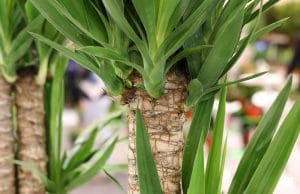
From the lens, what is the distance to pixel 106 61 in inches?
19.5

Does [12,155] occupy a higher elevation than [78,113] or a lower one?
lower

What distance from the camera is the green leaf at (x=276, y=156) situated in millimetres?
500

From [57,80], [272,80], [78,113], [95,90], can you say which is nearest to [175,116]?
[57,80]

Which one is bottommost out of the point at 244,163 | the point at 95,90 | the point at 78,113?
the point at 244,163

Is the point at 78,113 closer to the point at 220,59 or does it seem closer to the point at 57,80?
the point at 57,80

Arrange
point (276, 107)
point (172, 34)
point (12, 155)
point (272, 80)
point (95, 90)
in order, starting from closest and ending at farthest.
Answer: point (172, 34) < point (276, 107) < point (12, 155) < point (272, 80) < point (95, 90)

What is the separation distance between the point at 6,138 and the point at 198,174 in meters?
0.39

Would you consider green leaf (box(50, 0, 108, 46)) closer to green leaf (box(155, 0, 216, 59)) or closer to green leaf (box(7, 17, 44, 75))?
green leaf (box(155, 0, 216, 59))

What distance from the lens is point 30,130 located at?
2.57 ft

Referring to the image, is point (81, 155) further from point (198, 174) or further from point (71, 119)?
point (71, 119)

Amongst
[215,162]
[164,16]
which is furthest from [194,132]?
[164,16]

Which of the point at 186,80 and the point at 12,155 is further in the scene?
the point at 12,155

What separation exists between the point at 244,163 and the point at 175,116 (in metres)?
0.12

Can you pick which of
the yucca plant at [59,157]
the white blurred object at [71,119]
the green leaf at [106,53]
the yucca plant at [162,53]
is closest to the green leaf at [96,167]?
the yucca plant at [59,157]
